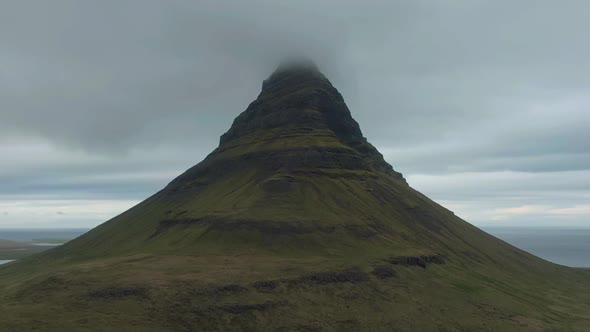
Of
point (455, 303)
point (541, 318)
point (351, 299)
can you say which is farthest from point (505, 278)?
point (351, 299)

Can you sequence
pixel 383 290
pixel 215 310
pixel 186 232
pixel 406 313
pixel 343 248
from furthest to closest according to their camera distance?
1. pixel 186 232
2. pixel 343 248
3. pixel 383 290
4. pixel 406 313
5. pixel 215 310

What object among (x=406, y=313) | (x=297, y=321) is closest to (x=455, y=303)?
(x=406, y=313)

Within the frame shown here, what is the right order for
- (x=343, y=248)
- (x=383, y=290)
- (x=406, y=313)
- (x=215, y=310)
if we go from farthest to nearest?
(x=343, y=248), (x=383, y=290), (x=406, y=313), (x=215, y=310)

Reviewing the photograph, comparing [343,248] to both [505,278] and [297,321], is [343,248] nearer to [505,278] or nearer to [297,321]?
[297,321]

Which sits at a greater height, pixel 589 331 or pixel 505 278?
pixel 505 278

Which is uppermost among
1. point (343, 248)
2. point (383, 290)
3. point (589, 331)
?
point (343, 248)

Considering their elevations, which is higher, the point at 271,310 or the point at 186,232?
the point at 186,232

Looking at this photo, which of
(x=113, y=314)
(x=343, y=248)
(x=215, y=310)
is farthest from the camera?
(x=343, y=248)

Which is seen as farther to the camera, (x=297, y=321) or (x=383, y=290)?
(x=383, y=290)

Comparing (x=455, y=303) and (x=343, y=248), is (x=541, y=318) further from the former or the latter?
(x=343, y=248)
